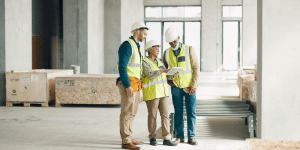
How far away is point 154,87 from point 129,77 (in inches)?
18.1

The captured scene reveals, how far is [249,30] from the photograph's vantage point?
1852cm

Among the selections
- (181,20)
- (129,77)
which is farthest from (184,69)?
(181,20)

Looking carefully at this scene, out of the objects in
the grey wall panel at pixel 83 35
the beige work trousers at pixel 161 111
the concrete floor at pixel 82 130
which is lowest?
the concrete floor at pixel 82 130

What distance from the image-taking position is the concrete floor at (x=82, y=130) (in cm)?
512

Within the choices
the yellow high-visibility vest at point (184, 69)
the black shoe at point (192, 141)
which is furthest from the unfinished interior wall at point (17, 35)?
the black shoe at point (192, 141)

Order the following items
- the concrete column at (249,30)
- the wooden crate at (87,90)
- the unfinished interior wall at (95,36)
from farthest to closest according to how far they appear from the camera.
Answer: the concrete column at (249,30), the unfinished interior wall at (95,36), the wooden crate at (87,90)

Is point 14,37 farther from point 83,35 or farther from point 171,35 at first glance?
point 171,35

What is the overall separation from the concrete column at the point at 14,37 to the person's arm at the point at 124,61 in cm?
621

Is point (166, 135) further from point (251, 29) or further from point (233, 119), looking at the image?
point (251, 29)

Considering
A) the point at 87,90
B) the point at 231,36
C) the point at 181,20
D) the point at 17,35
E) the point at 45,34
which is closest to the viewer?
the point at 87,90
